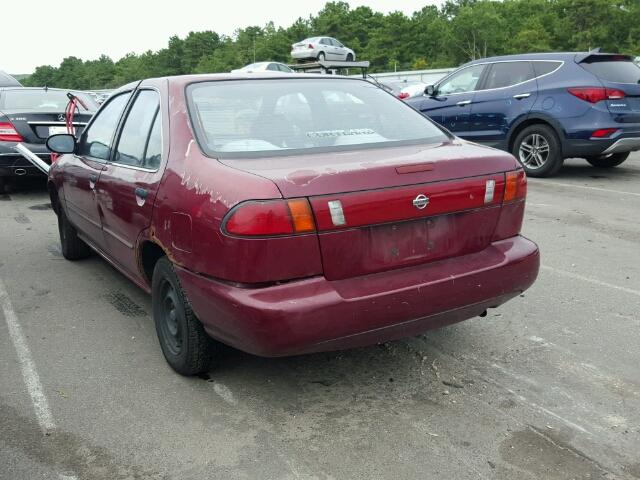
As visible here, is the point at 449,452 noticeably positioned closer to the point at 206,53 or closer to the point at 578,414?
the point at 578,414

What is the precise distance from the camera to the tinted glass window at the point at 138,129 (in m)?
3.63

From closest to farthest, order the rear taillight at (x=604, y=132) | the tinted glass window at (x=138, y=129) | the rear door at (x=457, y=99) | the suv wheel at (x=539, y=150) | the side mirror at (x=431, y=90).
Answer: the tinted glass window at (x=138, y=129) → the rear taillight at (x=604, y=132) → the suv wheel at (x=539, y=150) → the rear door at (x=457, y=99) → the side mirror at (x=431, y=90)

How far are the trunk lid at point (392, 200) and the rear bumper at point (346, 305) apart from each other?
0.25 feet

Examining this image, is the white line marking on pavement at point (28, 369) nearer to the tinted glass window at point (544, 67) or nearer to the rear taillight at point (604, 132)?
the rear taillight at point (604, 132)

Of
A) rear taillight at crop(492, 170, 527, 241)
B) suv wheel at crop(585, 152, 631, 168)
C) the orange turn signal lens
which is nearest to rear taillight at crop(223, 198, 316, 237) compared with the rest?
the orange turn signal lens

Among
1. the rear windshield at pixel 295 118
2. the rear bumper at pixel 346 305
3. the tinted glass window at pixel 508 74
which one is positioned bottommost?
the rear bumper at pixel 346 305

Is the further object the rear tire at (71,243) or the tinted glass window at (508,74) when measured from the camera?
the tinted glass window at (508,74)

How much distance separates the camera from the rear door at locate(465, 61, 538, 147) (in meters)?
9.28

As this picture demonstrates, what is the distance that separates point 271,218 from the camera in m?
2.60

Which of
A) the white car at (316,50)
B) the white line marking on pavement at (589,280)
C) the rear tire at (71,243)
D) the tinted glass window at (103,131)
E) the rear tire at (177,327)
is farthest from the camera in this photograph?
the white car at (316,50)

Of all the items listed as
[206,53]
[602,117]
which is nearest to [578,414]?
[602,117]

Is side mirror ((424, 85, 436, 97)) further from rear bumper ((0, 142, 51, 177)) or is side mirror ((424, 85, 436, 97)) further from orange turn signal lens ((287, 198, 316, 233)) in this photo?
orange turn signal lens ((287, 198, 316, 233))

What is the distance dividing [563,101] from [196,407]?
7.56 m

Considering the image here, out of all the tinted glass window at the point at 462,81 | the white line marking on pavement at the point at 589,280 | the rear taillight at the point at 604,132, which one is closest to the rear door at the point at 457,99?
the tinted glass window at the point at 462,81
